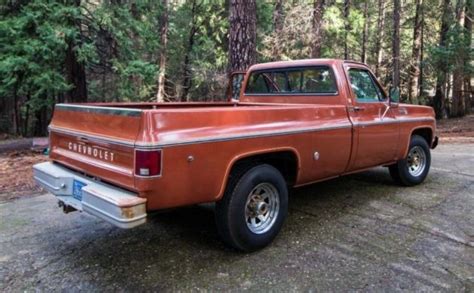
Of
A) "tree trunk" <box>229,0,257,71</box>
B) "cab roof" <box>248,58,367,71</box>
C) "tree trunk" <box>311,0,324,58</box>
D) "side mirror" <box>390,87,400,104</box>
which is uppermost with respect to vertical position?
"tree trunk" <box>311,0,324,58</box>

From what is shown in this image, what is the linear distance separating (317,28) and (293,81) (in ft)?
33.4

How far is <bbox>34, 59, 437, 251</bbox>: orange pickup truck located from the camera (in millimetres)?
3162

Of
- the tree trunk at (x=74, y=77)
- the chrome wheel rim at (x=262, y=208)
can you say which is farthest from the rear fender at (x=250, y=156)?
the tree trunk at (x=74, y=77)

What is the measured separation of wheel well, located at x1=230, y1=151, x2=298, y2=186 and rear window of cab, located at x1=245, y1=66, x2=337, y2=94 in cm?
125

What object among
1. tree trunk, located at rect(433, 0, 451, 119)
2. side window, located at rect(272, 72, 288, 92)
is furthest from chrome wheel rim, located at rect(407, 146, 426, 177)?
tree trunk, located at rect(433, 0, 451, 119)

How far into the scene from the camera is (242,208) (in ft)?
12.1

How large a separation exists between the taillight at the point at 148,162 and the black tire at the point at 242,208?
819mm

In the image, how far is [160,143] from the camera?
122 inches

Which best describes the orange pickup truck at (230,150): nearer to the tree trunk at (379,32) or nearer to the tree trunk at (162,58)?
the tree trunk at (162,58)

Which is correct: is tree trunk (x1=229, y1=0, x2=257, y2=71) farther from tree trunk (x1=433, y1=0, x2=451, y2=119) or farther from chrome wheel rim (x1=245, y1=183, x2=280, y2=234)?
tree trunk (x1=433, y1=0, x2=451, y2=119)

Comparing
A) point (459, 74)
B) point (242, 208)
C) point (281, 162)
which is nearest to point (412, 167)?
point (281, 162)

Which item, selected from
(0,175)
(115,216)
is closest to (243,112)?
(115,216)

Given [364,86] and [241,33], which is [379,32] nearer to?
[241,33]

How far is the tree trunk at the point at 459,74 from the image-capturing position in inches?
635
